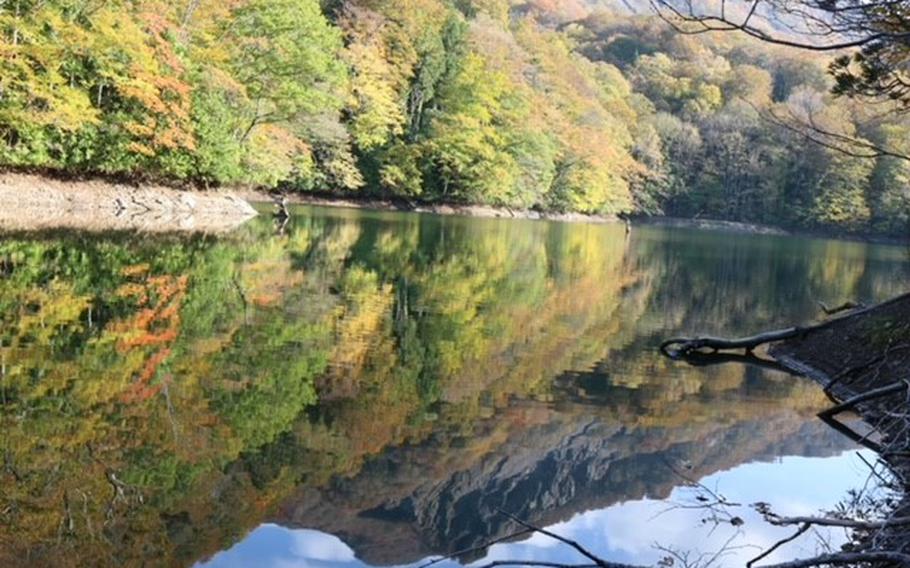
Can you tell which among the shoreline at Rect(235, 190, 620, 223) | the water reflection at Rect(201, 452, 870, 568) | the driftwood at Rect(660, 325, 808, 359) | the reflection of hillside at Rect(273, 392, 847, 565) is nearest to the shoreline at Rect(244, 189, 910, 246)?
the shoreline at Rect(235, 190, 620, 223)

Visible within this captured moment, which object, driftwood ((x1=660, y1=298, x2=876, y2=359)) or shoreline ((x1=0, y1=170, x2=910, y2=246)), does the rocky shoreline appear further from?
driftwood ((x1=660, y1=298, x2=876, y2=359))

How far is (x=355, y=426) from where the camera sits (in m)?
7.07

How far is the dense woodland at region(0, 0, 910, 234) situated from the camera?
24656mm

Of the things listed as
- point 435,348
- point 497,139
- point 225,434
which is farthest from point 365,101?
point 225,434

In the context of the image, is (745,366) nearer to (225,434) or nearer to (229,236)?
(225,434)

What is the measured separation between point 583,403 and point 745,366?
12.1ft

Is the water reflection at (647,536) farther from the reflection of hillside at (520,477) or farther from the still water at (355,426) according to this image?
the reflection of hillside at (520,477)

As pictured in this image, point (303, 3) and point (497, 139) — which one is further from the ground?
point (303, 3)

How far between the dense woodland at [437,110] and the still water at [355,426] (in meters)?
3.01

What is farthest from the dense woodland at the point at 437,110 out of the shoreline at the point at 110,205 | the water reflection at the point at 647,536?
the water reflection at the point at 647,536

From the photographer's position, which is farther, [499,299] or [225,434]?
[499,299]

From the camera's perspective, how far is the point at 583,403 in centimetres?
869

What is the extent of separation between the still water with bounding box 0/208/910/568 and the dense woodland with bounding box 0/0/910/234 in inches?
119

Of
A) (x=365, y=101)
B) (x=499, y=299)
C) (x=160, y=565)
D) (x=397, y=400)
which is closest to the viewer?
(x=160, y=565)
